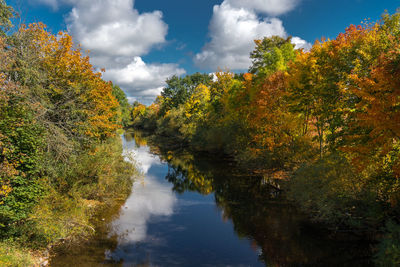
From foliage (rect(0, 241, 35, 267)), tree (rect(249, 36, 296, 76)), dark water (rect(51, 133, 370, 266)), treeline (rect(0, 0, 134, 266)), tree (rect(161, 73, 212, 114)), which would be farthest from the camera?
tree (rect(161, 73, 212, 114))

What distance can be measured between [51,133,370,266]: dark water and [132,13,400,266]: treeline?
202 centimetres

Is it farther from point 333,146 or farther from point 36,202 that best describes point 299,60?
point 36,202

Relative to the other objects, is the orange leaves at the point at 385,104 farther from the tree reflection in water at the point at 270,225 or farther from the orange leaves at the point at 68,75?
the orange leaves at the point at 68,75

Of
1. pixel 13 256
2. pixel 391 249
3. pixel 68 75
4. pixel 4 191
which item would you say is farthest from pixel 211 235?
pixel 68 75

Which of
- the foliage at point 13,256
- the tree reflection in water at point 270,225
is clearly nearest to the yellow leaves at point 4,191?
the foliage at point 13,256

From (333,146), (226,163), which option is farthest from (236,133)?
(333,146)

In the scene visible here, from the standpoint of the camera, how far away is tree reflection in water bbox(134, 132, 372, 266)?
539 inches

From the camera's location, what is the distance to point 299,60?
22906 mm

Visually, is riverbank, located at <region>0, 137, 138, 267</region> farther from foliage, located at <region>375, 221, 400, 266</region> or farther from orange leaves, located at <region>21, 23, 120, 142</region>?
foliage, located at <region>375, 221, 400, 266</region>

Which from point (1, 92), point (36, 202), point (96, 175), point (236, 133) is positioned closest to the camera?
point (1, 92)

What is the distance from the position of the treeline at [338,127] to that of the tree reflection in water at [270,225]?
137 centimetres

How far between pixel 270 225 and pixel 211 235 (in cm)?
436

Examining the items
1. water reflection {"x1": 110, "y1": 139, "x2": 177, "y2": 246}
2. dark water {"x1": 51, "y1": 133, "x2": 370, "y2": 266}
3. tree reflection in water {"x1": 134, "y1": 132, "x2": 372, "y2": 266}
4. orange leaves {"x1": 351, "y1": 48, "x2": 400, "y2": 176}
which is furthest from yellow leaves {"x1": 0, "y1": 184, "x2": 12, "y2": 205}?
orange leaves {"x1": 351, "y1": 48, "x2": 400, "y2": 176}

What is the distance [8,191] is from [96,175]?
9.60 metres
